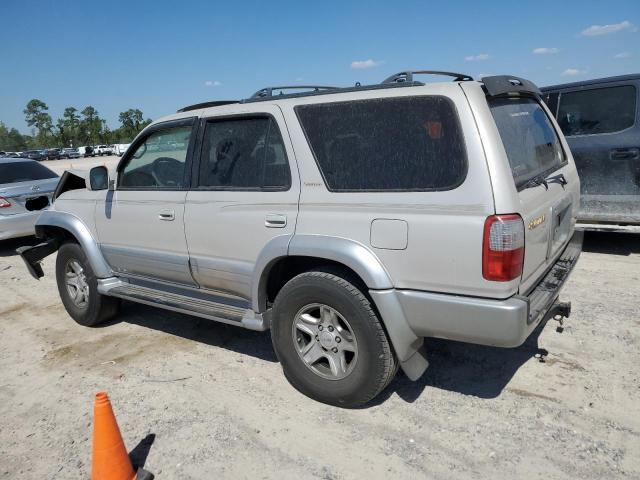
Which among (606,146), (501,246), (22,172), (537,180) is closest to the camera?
(501,246)

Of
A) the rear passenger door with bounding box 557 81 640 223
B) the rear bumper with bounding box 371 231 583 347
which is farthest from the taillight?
the rear passenger door with bounding box 557 81 640 223

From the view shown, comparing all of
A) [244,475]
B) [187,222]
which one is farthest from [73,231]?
[244,475]

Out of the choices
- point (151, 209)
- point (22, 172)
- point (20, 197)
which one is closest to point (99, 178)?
point (151, 209)

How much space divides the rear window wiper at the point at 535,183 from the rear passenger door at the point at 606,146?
3.46 meters

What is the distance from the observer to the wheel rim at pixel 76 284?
193 inches

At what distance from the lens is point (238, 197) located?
3.55 metres

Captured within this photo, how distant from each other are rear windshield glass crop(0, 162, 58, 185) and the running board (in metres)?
5.22

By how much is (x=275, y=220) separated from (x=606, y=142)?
463 cm

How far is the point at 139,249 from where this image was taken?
4273 millimetres

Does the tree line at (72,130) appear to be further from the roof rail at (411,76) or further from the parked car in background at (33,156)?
the roof rail at (411,76)

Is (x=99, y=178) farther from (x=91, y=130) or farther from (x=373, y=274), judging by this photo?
(x=91, y=130)

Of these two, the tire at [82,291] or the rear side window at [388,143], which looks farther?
the tire at [82,291]

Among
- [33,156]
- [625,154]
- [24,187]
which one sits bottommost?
[33,156]

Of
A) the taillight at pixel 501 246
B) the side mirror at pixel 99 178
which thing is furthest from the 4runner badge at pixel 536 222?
the side mirror at pixel 99 178
